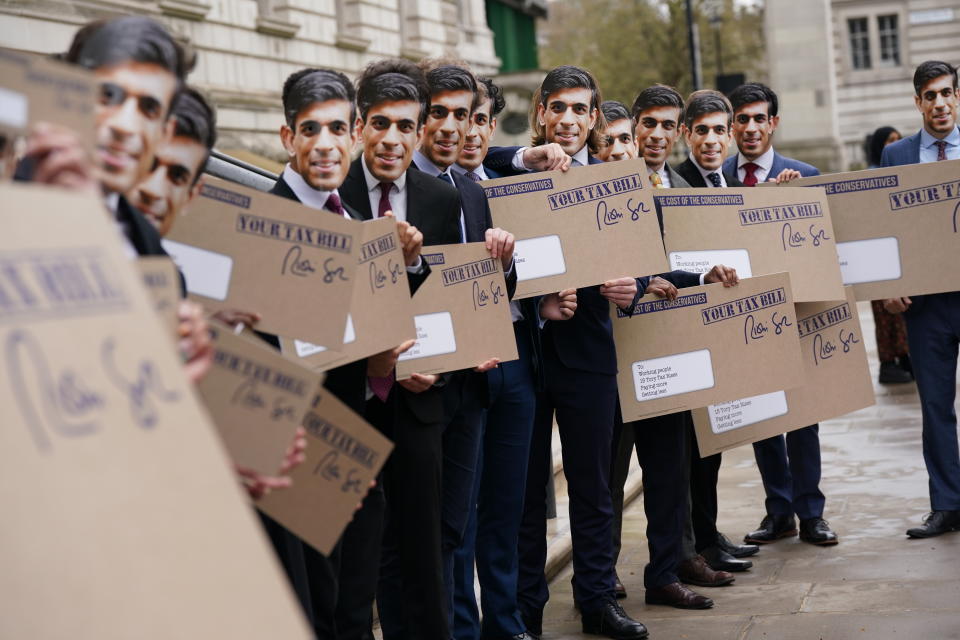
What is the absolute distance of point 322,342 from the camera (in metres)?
3.50

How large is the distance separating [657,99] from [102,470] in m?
Answer: 4.92

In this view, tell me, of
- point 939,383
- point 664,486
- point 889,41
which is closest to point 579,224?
point 664,486

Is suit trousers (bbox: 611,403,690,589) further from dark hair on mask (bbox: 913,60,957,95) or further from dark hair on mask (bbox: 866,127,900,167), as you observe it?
dark hair on mask (bbox: 866,127,900,167)

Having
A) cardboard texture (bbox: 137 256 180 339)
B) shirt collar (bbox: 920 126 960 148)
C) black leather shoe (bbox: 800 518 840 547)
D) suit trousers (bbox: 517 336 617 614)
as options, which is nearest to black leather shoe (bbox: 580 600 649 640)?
suit trousers (bbox: 517 336 617 614)

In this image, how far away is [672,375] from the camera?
5.67 meters

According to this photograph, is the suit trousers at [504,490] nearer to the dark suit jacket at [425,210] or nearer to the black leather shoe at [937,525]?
the dark suit jacket at [425,210]

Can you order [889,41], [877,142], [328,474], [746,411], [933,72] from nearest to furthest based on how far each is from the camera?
1. [328,474]
2. [746,411]
3. [933,72]
4. [877,142]
5. [889,41]

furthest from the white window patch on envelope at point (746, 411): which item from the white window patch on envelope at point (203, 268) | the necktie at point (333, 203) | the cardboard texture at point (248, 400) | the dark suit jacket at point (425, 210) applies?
the cardboard texture at point (248, 400)

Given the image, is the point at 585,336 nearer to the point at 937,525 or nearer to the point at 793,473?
the point at 793,473

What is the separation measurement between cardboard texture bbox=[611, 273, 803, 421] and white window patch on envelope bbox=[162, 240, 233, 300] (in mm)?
2658

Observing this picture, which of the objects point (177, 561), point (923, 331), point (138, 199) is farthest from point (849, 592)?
point (177, 561)

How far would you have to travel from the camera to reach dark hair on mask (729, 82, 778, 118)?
23.4 feet

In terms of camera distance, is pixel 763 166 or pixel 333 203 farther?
pixel 763 166

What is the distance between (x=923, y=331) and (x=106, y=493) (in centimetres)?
588
